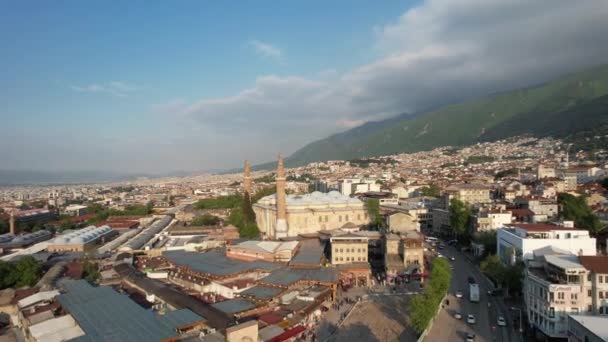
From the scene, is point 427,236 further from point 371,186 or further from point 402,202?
point 371,186

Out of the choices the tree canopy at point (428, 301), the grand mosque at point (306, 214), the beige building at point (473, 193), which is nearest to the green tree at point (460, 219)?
the beige building at point (473, 193)

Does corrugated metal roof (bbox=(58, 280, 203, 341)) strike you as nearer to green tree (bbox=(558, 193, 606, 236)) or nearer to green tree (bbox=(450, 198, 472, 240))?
green tree (bbox=(450, 198, 472, 240))

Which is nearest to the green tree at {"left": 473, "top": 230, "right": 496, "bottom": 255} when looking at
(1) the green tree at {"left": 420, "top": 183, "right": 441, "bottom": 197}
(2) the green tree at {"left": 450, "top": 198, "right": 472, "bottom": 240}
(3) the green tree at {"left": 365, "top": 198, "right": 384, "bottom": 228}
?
(2) the green tree at {"left": 450, "top": 198, "right": 472, "bottom": 240}

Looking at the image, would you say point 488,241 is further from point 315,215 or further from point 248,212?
point 248,212

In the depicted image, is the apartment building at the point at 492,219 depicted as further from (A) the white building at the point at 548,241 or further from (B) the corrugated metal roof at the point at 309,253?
(B) the corrugated metal roof at the point at 309,253

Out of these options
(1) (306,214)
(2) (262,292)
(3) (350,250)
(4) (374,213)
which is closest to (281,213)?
(1) (306,214)

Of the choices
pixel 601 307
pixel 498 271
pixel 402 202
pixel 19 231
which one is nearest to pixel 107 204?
pixel 19 231
